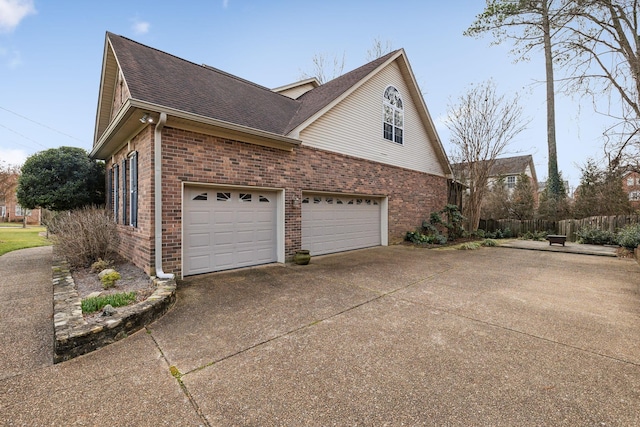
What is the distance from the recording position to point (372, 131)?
1013 cm

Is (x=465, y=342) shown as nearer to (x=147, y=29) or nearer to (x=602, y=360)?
(x=602, y=360)

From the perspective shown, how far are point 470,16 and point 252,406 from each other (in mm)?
15506

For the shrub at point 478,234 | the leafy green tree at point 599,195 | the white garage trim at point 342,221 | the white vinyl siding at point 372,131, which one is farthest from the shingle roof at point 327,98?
the leafy green tree at point 599,195

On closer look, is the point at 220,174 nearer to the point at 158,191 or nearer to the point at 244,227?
the point at 158,191

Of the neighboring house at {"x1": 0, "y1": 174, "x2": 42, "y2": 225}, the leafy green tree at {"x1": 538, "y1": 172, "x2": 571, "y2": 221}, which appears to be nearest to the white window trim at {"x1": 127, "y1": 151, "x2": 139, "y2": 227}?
the leafy green tree at {"x1": 538, "y1": 172, "x2": 571, "y2": 221}

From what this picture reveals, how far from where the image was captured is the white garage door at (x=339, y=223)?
837 centimetres

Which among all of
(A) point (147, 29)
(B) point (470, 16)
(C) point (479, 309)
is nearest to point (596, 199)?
(B) point (470, 16)

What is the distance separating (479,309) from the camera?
13.7 ft

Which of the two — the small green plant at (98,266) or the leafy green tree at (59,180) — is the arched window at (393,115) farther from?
the leafy green tree at (59,180)

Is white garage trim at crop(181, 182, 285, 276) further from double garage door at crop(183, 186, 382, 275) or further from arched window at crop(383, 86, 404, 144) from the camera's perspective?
arched window at crop(383, 86, 404, 144)

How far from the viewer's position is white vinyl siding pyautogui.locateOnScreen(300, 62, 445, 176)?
8641 mm

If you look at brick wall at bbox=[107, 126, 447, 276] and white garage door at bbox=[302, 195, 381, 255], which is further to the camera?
white garage door at bbox=[302, 195, 381, 255]

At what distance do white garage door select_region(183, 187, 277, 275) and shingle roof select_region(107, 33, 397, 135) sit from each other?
175 cm

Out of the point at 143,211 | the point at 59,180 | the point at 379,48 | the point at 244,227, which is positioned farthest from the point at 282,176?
the point at 379,48
